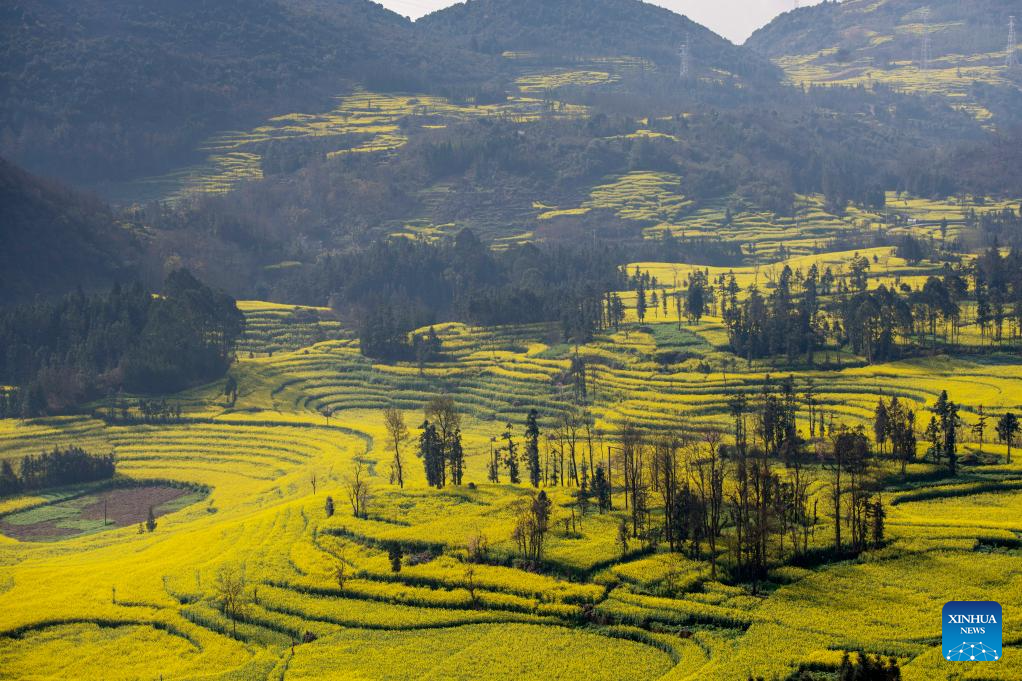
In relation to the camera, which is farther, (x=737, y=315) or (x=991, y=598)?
(x=737, y=315)

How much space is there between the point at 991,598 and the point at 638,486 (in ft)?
103

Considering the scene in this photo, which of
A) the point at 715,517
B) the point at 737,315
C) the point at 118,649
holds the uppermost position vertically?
the point at 737,315

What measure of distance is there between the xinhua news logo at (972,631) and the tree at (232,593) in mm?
→ 46283

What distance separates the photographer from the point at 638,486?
3693 inches

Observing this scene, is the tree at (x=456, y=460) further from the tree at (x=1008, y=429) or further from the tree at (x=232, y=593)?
the tree at (x=1008, y=429)

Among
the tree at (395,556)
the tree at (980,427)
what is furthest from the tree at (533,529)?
the tree at (980,427)

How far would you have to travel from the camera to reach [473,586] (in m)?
78.5

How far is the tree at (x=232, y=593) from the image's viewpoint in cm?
7962

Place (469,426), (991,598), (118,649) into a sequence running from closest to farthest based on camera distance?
(991,598) < (118,649) < (469,426)

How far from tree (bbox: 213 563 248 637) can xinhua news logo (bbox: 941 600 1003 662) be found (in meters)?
46.3

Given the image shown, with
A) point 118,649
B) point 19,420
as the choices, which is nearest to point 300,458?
point 19,420

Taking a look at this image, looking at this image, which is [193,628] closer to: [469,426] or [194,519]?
[194,519]

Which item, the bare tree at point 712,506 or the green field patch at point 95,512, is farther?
the green field patch at point 95,512

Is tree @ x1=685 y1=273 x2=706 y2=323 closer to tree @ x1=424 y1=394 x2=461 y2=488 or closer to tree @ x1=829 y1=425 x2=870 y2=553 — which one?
tree @ x1=424 y1=394 x2=461 y2=488
